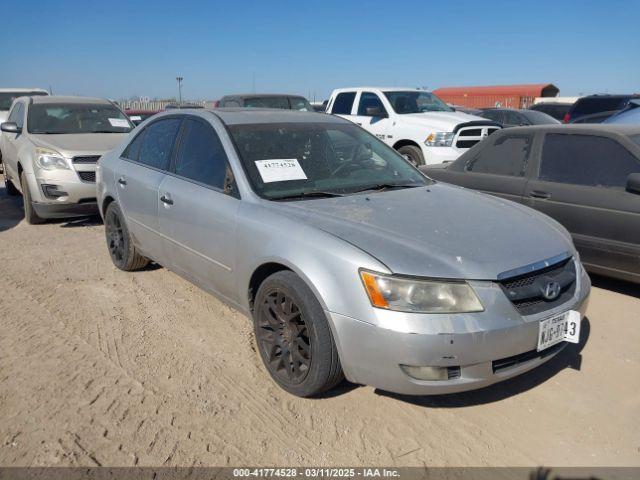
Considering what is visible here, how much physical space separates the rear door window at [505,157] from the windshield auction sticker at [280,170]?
8.40 feet

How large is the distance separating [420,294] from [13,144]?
7.50m

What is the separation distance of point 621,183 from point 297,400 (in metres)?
3.27

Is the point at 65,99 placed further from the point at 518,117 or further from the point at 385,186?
the point at 518,117

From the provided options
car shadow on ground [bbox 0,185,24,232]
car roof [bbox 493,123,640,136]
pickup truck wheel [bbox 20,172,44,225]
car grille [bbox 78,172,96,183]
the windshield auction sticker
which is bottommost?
car shadow on ground [bbox 0,185,24,232]

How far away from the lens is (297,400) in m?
3.04

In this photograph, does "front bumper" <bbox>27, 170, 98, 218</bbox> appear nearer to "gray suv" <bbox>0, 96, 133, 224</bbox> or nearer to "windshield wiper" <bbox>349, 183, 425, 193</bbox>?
"gray suv" <bbox>0, 96, 133, 224</bbox>

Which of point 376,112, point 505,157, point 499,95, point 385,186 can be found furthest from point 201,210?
point 499,95

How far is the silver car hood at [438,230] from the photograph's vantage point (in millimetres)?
2674

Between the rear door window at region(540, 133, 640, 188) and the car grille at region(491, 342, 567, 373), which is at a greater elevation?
the rear door window at region(540, 133, 640, 188)

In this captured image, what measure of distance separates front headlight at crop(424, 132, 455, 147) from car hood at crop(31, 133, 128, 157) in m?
4.91

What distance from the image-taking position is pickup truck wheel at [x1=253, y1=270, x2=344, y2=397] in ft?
9.15

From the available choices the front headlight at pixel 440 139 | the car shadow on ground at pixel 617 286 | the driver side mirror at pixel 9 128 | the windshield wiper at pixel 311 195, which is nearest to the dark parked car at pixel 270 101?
the front headlight at pixel 440 139

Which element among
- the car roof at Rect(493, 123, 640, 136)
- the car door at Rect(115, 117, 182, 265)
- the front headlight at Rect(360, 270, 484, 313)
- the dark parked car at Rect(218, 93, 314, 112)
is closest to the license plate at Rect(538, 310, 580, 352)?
the front headlight at Rect(360, 270, 484, 313)

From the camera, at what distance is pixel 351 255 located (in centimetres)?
268
